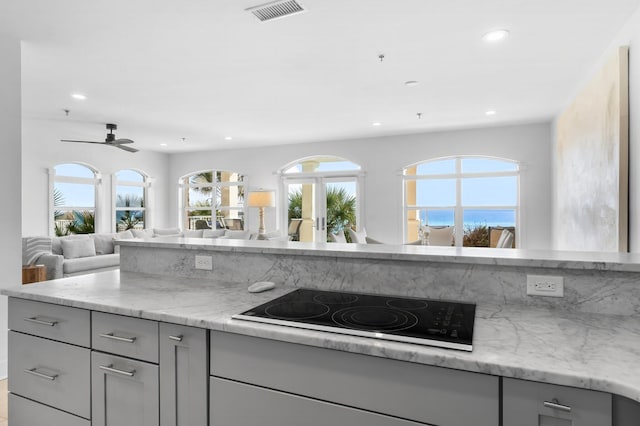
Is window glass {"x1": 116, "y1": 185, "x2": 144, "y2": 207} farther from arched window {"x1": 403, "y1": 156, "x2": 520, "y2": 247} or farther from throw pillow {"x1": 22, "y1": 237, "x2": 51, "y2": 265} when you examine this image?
arched window {"x1": 403, "y1": 156, "x2": 520, "y2": 247}

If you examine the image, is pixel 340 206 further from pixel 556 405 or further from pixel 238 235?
pixel 556 405

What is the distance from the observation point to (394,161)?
702 cm

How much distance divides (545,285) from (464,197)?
5.51 m

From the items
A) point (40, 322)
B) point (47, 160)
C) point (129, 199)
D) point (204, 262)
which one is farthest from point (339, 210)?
point (40, 322)

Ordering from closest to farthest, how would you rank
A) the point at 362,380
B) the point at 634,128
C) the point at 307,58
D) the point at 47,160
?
1. the point at 362,380
2. the point at 634,128
3. the point at 307,58
4. the point at 47,160

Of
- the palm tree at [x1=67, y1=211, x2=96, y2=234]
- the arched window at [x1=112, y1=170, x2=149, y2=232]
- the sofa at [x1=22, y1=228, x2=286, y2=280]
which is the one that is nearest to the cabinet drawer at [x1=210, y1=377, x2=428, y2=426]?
the sofa at [x1=22, y1=228, x2=286, y2=280]

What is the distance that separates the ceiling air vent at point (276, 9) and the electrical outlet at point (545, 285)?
6.97ft

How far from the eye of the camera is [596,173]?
10.5ft

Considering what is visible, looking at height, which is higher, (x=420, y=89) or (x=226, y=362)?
(x=420, y=89)

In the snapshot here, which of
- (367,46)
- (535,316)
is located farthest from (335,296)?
(367,46)

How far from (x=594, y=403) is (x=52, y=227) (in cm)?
762

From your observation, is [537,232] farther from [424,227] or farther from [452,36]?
→ [452,36]

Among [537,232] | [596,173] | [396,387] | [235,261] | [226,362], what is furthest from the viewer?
[537,232]

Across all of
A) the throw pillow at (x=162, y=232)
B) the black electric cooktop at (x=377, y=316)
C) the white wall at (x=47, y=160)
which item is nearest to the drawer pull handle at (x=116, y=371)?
the black electric cooktop at (x=377, y=316)
